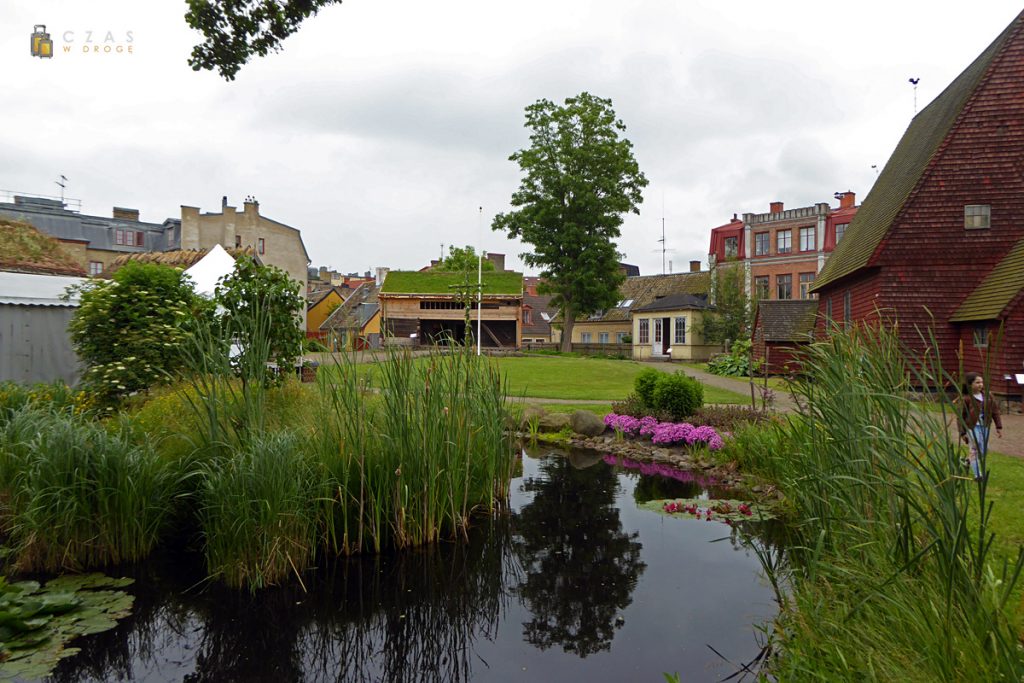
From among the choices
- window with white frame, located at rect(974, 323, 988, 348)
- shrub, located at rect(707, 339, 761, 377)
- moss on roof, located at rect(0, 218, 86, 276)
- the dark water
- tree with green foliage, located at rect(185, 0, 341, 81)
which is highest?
tree with green foliage, located at rect(185, 0, 341, 81)

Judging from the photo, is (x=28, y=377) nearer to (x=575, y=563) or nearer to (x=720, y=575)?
(x=575, y=563)

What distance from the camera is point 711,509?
7191mm

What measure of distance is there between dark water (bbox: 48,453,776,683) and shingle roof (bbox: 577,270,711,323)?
1578 inches

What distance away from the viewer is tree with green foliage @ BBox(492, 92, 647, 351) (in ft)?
115

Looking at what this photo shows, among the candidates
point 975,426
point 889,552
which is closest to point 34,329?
point 889,552

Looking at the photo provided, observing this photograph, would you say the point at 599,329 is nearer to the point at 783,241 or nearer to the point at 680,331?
the point at 680,331

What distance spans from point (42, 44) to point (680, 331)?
3240cm

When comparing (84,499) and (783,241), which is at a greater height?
(783,241)

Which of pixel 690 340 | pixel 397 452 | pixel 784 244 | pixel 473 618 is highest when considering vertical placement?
pixel 784 244

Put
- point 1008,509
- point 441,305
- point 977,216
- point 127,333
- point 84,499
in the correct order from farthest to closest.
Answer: point 441,305 < point 977,216 < point 127,333 < point 1008,509 < point 84,499

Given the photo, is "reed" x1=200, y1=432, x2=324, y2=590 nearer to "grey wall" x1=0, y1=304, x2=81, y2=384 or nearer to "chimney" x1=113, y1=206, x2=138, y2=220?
"grey wall" x1=0, y1=304, x2=81, y2=384

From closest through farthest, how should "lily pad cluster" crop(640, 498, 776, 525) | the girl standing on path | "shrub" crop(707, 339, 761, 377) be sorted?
the girl standing on path < "lily pad cluster" crop(640, 498, 776, 525) < "shrub" crop(707, 339, 761, 377)

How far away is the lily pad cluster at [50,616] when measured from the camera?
378cm

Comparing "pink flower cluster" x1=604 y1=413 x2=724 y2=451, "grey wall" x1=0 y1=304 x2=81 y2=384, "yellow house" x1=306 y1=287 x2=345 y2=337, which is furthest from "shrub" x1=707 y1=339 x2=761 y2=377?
"yellow house" x1=306 y1=287 x2=345 y2=337
